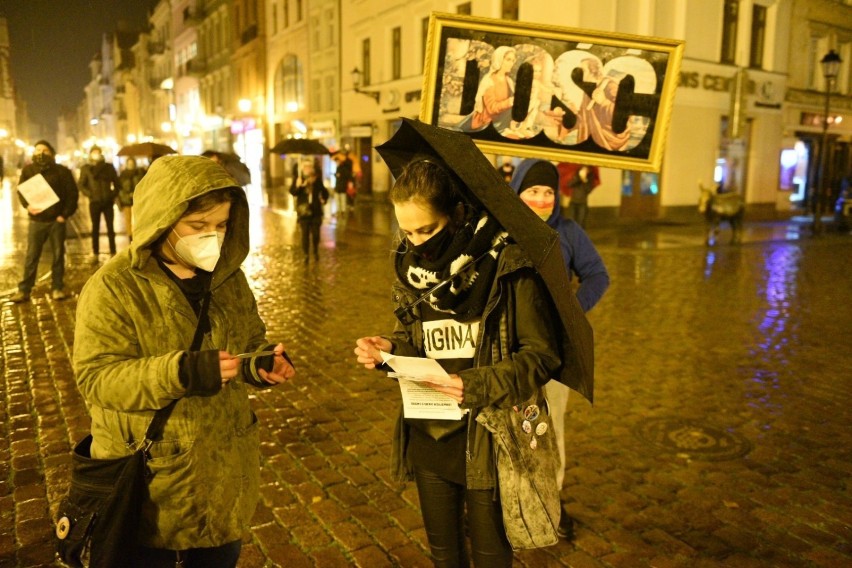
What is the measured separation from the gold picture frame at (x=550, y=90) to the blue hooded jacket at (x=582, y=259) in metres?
0.35

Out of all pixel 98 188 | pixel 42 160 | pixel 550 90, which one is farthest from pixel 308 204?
pixel 550 90

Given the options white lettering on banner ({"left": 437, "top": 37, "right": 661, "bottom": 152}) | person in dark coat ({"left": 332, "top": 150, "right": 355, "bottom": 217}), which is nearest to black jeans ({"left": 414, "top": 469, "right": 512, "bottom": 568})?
white lettering on banner ({"left": 437, "top": 37, "right": 661, "bottom": 152})

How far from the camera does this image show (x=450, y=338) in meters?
2.32

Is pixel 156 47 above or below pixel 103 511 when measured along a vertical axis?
above

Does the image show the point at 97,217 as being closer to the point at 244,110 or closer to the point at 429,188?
the point at 429,188

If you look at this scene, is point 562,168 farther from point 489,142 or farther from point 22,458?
point 22,458

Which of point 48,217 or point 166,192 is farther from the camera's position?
point 48,217

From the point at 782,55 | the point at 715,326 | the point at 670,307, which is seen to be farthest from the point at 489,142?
the point at 782,55

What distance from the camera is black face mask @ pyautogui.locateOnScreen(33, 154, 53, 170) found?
871 centimetres

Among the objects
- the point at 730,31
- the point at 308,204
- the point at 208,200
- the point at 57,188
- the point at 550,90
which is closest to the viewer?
the point at 208,200

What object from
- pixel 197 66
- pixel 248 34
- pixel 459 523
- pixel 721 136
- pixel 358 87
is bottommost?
pixel 459 523

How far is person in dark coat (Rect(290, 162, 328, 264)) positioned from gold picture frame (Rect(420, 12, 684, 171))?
8.79 m

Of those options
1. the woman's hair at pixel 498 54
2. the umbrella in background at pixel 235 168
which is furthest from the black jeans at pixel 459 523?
the umbrella in background at pixel 235 168

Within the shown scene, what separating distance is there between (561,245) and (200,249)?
1974 millimetres
